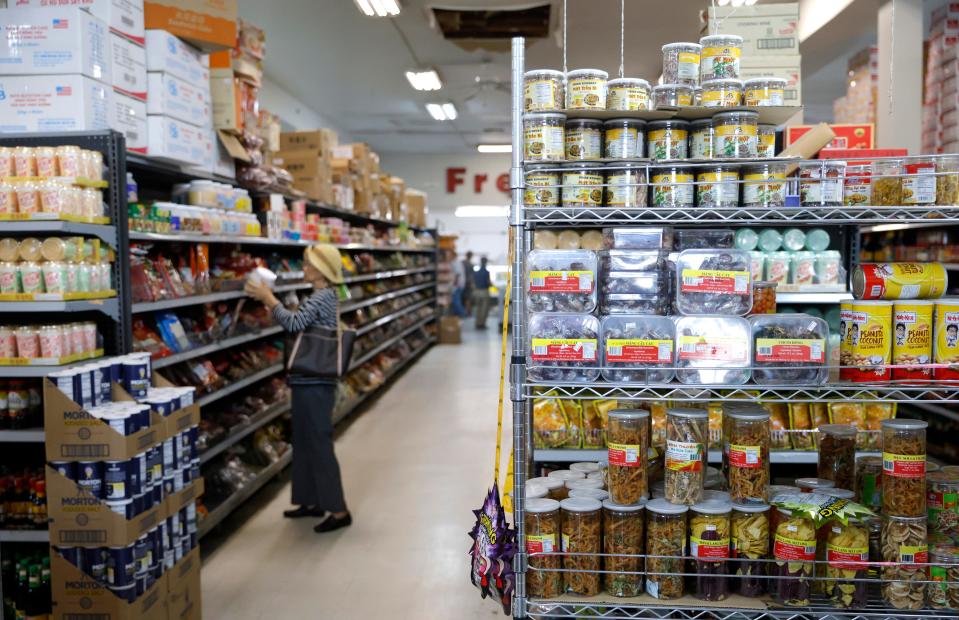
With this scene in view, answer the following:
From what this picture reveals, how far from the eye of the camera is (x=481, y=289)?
16188mm

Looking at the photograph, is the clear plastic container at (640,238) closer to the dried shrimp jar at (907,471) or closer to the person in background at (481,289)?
the dried shrimp jar at (907,471)

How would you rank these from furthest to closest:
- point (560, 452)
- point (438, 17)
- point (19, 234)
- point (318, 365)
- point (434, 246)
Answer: point (434, 246) < point (438, 17) < point (318, 365) < point (19, 234) < point (560, 452)

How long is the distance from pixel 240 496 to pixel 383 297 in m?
5.43

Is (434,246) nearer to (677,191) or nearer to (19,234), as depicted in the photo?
(19,234)

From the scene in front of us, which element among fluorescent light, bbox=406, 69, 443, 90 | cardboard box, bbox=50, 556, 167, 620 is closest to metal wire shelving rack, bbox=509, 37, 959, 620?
cardboard box, bbox=50, 556, 167, 620

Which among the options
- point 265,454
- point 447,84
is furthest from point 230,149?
point 447,84

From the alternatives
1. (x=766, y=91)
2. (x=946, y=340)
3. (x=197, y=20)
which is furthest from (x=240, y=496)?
(x=946, y=340)

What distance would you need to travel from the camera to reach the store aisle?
3.48 metres

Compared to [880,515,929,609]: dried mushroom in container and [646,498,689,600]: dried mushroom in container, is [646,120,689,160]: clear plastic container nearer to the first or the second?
[646,498,689,600]: dried mushroom in container

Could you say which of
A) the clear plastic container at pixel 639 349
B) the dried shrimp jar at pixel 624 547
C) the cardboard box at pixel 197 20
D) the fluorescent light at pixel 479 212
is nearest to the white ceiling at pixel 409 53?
the cardboard box at pixel 197 20

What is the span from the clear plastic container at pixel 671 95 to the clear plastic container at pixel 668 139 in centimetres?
5

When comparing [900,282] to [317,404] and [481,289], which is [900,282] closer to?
[317,404]

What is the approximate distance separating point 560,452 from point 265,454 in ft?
9.59

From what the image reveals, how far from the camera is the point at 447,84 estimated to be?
1103 centimetres
